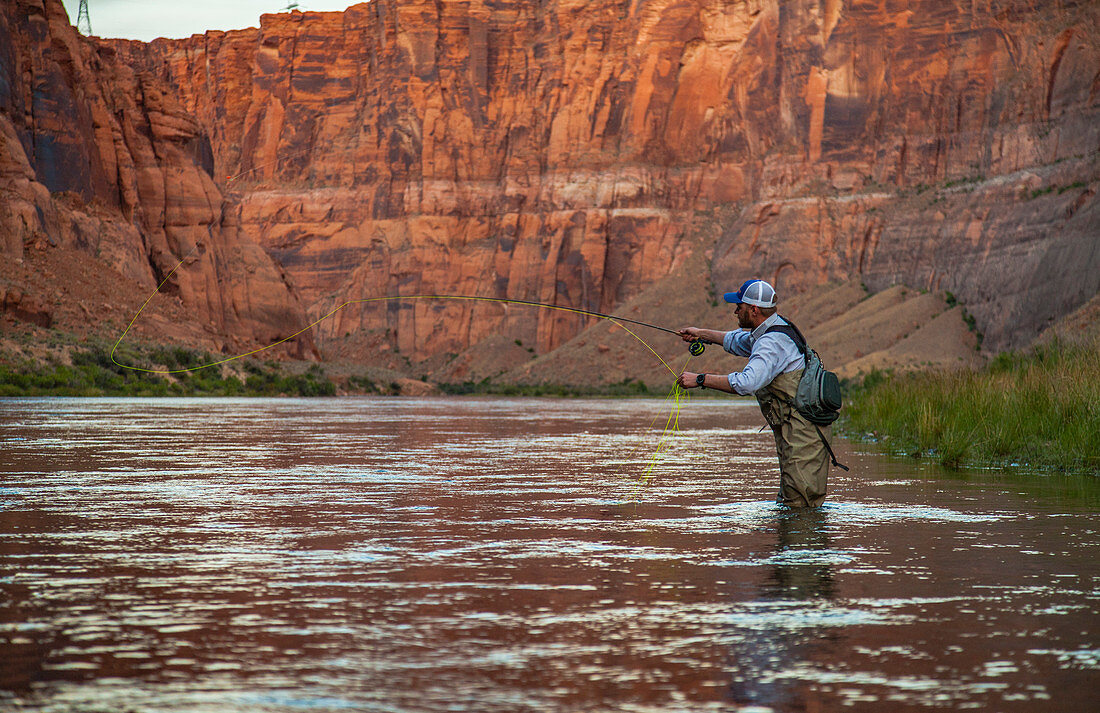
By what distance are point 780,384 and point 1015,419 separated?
685 cm

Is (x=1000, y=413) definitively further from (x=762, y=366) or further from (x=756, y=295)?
(x=762, y=366)

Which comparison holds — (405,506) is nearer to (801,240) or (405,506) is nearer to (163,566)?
(163,566)

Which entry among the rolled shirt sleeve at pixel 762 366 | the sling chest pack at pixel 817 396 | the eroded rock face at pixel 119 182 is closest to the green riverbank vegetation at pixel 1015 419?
the sling chest pack at pixel 817 396

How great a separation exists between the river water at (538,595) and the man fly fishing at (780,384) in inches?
10.2

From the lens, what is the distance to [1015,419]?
50.5 feet

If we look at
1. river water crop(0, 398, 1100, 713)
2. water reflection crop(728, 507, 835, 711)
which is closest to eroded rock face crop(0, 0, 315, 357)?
river water crop(0, 398, 1100, 713)

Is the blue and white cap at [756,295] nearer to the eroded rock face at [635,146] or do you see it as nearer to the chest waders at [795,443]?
the chest waders at [795,443]

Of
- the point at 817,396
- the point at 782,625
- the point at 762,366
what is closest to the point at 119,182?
the point at 762,366

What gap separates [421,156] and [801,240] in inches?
1595

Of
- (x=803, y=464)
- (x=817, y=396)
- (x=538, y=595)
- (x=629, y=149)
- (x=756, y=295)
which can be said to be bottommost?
(x=538, y=595)

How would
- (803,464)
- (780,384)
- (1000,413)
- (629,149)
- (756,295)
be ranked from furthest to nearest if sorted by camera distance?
(629,149)
(1000,413)
(756,295)
(803,464)
(780,384)

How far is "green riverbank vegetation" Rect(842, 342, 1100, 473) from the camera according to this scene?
13.7m

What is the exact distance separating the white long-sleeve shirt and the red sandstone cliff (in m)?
42.0

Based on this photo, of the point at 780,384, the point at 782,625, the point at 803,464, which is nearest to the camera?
the point at 782,625
